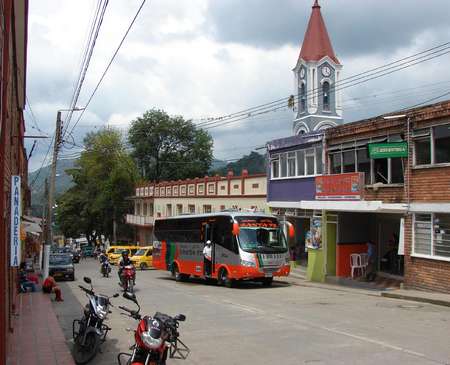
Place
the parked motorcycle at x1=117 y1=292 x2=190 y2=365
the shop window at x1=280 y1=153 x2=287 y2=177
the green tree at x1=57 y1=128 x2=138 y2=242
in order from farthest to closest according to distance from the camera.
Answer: the green tree at x1=57 y1=128 x2=138 y2=242 → the shop window at x1=280 y1=153 x2=287 y2=177 → the parked motorcycle at x1=117 y1=292 x2=190 y2=365

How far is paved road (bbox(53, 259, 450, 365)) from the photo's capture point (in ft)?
31.5

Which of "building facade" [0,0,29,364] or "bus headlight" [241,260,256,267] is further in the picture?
"bus headlight" [241,260,256,267]

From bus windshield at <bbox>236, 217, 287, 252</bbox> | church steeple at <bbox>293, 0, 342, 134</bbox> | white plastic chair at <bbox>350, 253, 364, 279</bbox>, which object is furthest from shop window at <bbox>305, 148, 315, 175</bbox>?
church steeple at <bbox>293, 0, 342, 134</bbox>

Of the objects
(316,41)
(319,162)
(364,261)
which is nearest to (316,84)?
(316,41)

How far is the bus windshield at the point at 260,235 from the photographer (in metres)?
23.0

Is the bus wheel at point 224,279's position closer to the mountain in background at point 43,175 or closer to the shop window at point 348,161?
the shop window at point 348,161

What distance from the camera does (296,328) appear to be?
40.5 ft

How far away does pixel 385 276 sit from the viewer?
78.1 feet

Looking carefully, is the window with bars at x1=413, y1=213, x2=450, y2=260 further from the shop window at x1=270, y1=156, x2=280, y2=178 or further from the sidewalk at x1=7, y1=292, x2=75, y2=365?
the sidewalk at x1=7, y1=292, x2=75, y2=365

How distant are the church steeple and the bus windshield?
27.9 meters

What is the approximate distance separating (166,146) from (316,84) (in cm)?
3592

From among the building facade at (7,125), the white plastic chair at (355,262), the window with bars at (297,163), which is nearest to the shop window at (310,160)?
the window with bars at (297,163)

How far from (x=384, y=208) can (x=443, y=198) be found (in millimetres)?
2864

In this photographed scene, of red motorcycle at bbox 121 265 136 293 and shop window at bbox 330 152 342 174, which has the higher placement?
shop window at bbox 330 152 342 174
